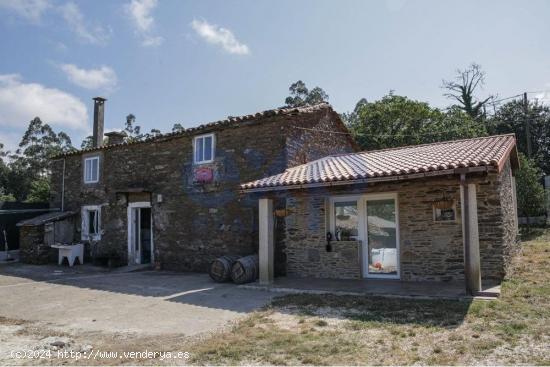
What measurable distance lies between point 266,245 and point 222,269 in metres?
1.47

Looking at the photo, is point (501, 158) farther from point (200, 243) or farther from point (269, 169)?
point (200, 243)

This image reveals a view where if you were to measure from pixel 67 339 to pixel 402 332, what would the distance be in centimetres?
465

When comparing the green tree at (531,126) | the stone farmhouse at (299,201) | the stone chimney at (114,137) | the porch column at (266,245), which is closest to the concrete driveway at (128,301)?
the porch column at (266,245)

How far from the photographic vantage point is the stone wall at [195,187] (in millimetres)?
12102

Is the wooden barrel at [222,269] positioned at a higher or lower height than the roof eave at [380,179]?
lower

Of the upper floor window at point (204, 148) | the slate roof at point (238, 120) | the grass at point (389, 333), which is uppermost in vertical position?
the slate roof at point (238, 120)

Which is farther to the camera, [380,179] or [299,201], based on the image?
[299,201]

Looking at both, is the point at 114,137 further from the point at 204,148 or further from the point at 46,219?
the point at 204,148

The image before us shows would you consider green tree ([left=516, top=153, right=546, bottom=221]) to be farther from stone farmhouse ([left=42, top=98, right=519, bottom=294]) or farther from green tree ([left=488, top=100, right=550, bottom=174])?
green tree ([left=488, top=100, right=550, bottom=174])

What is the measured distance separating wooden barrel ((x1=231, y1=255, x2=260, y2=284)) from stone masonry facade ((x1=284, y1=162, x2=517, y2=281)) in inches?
47.8

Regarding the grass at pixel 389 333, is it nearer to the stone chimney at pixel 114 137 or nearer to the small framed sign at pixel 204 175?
the small framed sign at pixel 204 175

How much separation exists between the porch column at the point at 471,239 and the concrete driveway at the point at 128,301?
3779 mm

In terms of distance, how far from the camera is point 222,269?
10625 millimetres

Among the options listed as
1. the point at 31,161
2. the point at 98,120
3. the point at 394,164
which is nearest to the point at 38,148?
the point at 31,161
